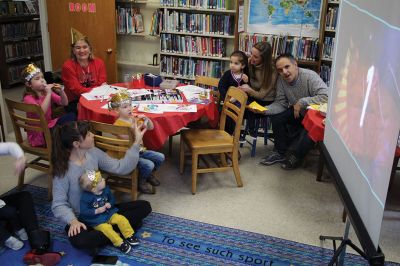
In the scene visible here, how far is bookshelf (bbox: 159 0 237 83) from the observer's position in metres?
4.37

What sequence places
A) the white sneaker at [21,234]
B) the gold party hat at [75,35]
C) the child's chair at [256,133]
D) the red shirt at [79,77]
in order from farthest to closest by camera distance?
the gold party hat at [75,35] < the child's chair at [256,133] < the red shirt at [79,77] < the white sneaker at [21,234]

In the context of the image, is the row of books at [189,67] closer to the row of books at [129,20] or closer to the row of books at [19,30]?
the row of books at [129,20]

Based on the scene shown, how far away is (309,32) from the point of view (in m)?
4.21

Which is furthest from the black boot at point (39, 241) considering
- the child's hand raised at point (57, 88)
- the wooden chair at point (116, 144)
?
the child's hand raised at point (57, 88)

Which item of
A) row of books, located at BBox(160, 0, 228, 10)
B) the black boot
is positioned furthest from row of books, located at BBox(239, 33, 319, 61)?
the black boot

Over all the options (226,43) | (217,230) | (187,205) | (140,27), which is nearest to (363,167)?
(217,230)

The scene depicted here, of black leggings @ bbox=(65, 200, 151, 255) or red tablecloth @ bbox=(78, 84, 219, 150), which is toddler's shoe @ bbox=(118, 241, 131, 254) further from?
red tablecloth @ bbox=(78, 84, 219, 150)

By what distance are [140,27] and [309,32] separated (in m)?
1.99

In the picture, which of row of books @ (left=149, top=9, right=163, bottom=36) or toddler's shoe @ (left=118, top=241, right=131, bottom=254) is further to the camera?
row of books @ (left=149, top=9, right=163, bottom=36)

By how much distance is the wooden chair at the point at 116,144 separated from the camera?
8.27 feet

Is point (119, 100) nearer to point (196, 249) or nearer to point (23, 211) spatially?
point (23, 211)

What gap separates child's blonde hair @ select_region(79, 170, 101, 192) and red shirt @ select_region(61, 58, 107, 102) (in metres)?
1.53

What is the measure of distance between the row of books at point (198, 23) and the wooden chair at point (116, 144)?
86.7 inches

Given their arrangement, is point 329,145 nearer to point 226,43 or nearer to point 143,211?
point 143,211
